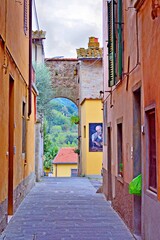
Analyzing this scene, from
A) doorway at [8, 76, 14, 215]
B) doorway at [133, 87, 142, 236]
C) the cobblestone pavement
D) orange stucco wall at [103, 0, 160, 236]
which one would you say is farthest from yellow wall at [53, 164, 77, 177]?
doorway at [133, 87, 142, 236]

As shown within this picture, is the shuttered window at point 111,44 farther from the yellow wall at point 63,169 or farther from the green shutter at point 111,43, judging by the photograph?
the yellow wall at point 63,169

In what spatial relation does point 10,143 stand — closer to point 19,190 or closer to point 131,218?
point 19,190

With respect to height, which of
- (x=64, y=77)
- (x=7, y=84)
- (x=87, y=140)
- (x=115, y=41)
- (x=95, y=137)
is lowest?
(x=87, y=140)

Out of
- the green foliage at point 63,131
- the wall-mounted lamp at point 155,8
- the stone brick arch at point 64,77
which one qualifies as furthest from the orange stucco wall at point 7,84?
the green foliage at point 63,131

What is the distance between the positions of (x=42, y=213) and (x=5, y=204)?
2.01 metres

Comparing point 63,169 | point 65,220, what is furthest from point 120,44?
point 63,169

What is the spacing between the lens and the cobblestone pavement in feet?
24.6

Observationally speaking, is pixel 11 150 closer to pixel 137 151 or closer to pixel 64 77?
pixel 137 151

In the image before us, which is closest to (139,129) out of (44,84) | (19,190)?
(19,190)

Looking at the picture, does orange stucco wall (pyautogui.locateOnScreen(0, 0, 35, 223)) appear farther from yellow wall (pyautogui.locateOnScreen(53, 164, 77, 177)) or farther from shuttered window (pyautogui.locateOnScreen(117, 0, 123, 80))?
yellow wall (pyautogui.locateOnScreen(53, 164, 77, 177))

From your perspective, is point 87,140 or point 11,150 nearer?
point 11,150

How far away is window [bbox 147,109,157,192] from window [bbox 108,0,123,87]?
3.09m

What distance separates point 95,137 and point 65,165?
52.7 ft

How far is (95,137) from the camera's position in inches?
878
